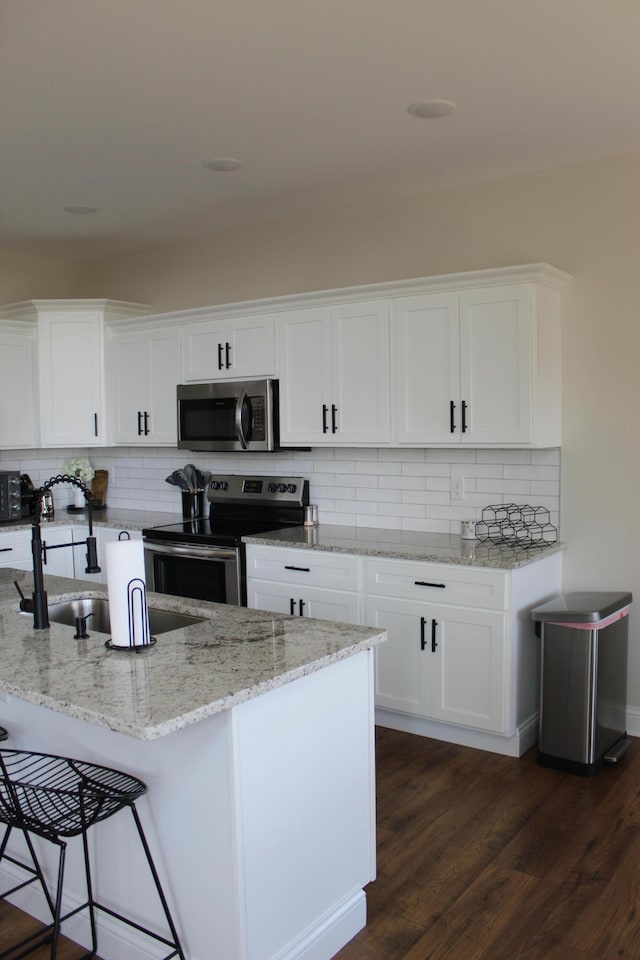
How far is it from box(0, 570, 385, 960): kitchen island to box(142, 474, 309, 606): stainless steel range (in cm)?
182

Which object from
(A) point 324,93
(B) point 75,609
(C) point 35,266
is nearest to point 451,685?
(B) point 75,609

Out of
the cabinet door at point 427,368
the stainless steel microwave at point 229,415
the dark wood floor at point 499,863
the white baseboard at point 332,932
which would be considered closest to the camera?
the white baseboard at point 332,932

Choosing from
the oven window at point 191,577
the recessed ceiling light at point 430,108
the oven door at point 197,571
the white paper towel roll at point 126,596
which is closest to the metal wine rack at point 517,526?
the oven door at point 197,571

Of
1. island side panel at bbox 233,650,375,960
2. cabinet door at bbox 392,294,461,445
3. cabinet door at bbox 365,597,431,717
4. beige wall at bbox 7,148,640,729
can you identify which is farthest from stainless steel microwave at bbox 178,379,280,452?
island side panel at bbox 233,650,375,960

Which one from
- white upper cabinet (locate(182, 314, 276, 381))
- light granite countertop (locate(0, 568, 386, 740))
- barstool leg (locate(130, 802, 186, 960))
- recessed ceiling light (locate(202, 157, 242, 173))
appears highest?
recessed ceiling light (locate(202, 157, 242, 173))

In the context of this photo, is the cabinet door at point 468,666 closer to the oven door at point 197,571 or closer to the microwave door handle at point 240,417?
the oven door at point 197,571

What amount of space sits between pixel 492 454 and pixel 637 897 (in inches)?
84.3

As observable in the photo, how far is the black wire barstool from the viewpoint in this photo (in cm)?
188

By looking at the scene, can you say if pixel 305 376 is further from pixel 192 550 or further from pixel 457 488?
pixel 192 550

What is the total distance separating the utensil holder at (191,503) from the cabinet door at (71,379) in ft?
2.46

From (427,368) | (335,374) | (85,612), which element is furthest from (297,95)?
(85,612)

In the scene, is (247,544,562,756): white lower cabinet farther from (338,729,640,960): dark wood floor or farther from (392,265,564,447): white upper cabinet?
(392,265,564,447): white upper cabinet

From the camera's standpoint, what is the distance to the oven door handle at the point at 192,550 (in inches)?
169

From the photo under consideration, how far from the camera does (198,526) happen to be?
4758 mm
